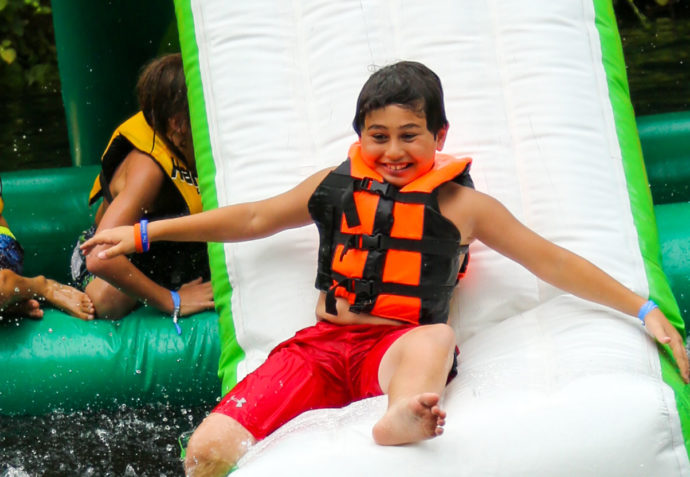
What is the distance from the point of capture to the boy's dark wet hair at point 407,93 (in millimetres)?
2115

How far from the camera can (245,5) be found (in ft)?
8.91

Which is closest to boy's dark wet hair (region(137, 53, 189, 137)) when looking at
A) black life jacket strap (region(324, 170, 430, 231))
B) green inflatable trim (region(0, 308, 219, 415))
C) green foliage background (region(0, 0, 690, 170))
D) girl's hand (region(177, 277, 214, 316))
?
girl's hand (region(177, 277, 214, 316))

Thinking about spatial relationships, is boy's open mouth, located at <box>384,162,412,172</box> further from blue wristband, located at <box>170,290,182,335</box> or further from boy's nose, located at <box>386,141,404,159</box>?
blue wristband, located at <box>170,290,182,335</box>

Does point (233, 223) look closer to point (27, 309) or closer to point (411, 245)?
point (411, 245)

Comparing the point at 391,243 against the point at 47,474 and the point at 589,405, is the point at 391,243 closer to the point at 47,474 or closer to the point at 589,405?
the point at 589,405

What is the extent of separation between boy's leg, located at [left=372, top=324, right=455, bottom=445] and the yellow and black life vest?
3.54 ft

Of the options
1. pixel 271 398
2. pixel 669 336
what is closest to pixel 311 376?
pixel 271 398

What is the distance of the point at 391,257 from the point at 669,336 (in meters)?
0.54

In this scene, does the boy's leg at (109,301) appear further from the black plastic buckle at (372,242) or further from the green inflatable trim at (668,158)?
the green inflatable trim at (668,158)

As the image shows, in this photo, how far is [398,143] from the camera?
84.1 inches

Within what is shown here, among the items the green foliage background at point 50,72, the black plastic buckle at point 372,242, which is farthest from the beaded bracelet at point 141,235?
the green foliage background at point 50,72

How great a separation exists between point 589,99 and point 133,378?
52.0 inches

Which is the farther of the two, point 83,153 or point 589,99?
point 83,153

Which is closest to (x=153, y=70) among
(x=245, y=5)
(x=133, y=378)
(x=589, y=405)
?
(x=245, y=5)
